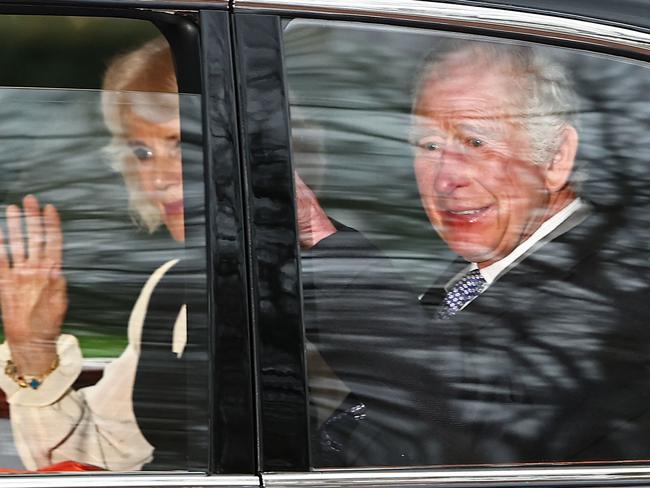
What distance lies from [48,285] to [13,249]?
92mm

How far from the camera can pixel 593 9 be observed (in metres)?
1.82

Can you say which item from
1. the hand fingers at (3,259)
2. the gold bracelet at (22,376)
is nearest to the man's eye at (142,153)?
the hand fingers at (3,259)

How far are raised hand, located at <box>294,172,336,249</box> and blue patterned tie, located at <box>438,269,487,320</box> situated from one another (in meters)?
0.23

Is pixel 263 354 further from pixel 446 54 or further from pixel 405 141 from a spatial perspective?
pixel 446 54

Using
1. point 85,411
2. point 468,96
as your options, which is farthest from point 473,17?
point 85,411

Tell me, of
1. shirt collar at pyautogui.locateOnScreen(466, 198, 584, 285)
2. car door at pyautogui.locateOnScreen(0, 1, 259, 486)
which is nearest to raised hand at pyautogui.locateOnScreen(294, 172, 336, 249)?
car door at pyautogui.locateOnScreen(0, 1, 259, 486)

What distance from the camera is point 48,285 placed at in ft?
5.73

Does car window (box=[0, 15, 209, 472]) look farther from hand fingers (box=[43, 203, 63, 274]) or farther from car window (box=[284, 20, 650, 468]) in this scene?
car window (box=[284, 20, 650, 468])

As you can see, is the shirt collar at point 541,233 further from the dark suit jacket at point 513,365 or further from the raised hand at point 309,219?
the raised hand at point 309,219

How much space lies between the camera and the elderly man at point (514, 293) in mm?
1719

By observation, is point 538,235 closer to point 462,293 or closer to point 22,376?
point 462,293

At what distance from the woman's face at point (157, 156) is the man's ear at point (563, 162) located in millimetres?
658

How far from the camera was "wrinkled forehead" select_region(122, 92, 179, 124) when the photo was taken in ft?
5.81

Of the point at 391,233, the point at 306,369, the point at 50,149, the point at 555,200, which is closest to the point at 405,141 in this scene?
the point at 391,233
